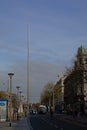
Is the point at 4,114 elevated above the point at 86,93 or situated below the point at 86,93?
below

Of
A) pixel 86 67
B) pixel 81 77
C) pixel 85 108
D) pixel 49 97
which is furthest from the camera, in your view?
pixel 49 97

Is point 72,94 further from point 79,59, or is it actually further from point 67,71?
point 79,59

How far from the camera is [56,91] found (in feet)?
656

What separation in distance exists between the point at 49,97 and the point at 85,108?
250 feet

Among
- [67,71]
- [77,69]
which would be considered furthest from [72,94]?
[77,69]

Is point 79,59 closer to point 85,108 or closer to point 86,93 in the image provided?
point 85,108

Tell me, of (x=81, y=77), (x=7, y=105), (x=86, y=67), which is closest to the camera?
(x=7, y=105)

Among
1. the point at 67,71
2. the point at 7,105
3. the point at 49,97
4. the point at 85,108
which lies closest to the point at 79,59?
the point at 67,71

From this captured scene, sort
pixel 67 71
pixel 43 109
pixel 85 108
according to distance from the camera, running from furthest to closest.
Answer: pixel 43 109
pixel 85 108
pixel 67 71

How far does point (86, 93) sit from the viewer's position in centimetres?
13638

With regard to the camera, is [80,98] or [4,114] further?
[80,98]

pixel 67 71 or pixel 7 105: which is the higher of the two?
pixel 67 71

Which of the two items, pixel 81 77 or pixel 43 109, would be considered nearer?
pixel 81 77

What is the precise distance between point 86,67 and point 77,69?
10.8 metres
